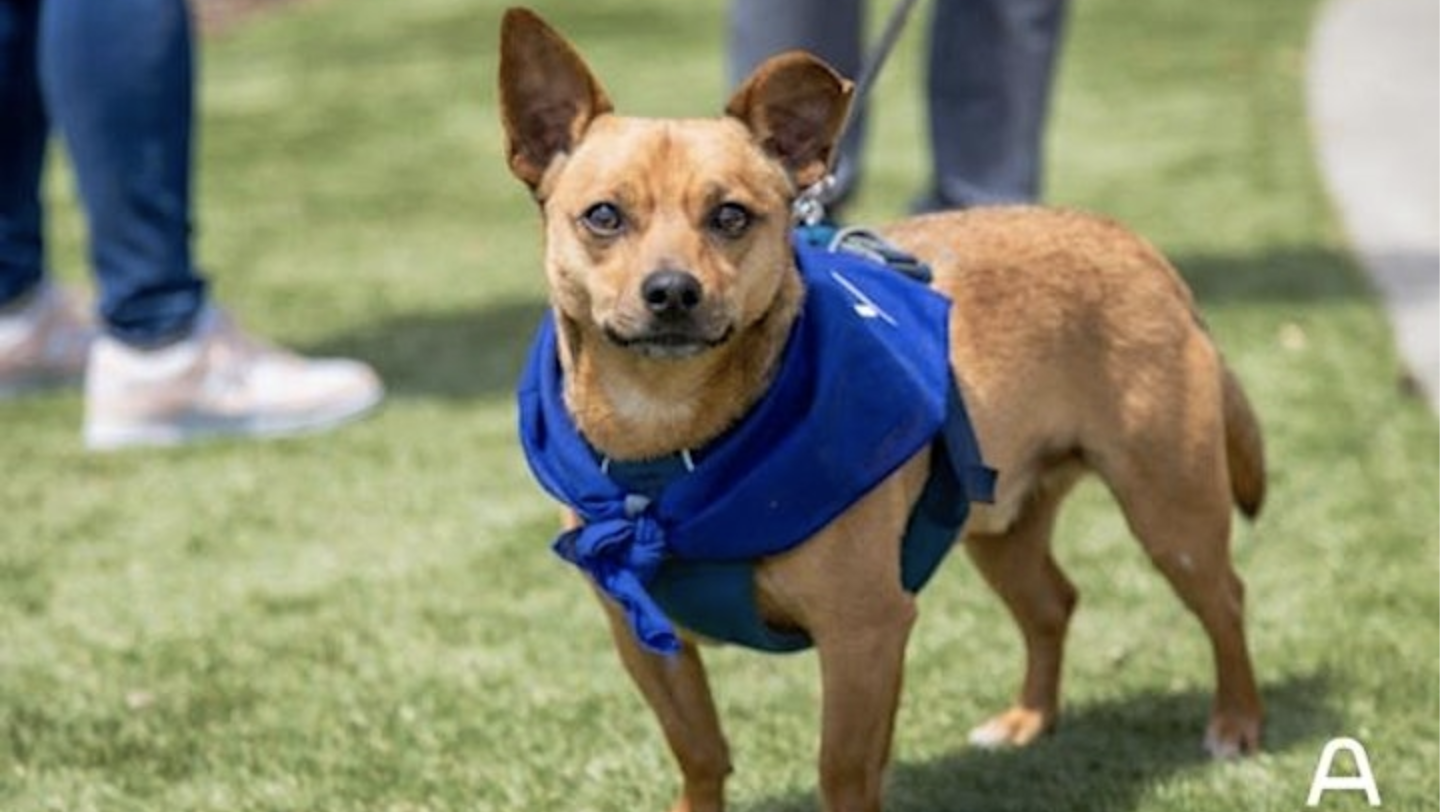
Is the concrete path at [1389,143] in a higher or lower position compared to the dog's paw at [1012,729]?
lower

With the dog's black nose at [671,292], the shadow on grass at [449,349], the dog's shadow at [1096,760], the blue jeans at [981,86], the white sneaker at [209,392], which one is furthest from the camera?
the shadow on grass at [449,349]

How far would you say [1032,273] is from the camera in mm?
3326

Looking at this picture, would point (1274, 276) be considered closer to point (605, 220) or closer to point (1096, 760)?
point (1096, 760)

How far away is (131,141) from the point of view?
4.99 m

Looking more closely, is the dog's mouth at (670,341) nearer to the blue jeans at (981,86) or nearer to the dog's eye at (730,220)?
the dog's eye at (730,220)

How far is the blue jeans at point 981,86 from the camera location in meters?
4.88

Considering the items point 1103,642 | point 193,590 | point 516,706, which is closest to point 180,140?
point 193,590

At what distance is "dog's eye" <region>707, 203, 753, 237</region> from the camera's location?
2.83 m

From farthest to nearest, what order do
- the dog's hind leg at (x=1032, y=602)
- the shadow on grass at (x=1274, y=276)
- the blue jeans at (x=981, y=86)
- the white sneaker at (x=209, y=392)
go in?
the shadow on grass at (x=1274, y=276), the white sneaker at (x=209, y=392), the blue jeans at (x=981, y=86), the dog's hind leg at (x=1032, y=602)

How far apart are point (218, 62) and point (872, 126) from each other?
2965 mm

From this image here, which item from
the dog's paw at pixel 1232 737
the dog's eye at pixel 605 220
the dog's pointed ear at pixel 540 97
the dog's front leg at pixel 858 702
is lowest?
the dog's paw at pixel 1232 737

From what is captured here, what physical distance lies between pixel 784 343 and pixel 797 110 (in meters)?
0.28

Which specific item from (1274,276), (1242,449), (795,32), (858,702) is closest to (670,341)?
(858,702)

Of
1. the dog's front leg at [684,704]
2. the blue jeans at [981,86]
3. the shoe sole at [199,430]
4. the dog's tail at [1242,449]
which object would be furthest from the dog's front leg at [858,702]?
the shoe sole at [199,430]
